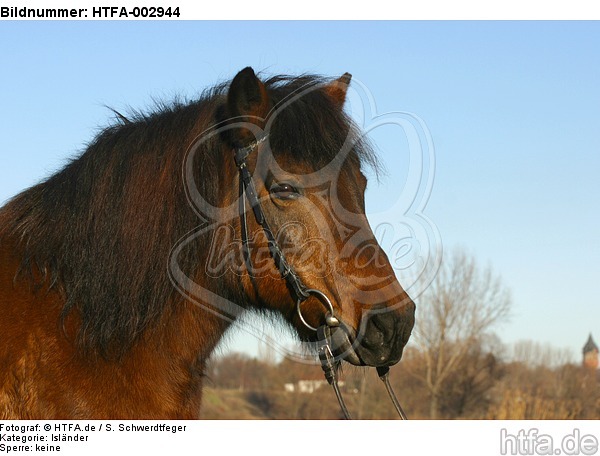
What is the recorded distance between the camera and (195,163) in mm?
4855

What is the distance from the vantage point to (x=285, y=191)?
4660mm

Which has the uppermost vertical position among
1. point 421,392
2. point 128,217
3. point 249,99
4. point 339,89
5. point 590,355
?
point 339,89

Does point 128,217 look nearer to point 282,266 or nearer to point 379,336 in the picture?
point 282,266

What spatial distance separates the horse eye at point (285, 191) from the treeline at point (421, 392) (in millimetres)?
22388

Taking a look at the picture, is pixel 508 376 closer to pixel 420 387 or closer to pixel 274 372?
pixel 420 387

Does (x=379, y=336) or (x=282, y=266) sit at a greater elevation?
(x=282, y=266)

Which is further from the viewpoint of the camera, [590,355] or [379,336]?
[590,355]

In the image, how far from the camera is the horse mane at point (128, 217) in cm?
460

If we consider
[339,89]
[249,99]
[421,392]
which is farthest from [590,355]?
[249,99]

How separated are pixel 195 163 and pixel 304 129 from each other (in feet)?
2.62

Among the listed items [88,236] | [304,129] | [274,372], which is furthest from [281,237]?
[274,372]

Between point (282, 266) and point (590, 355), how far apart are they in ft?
110

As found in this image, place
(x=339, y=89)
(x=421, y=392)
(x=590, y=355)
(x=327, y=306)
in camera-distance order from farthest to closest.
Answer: (x=421, y=392), (x=590, y=355), (x=339, y=89), (x=327, y=306)

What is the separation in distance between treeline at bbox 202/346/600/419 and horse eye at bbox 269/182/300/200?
22388 millimetres
